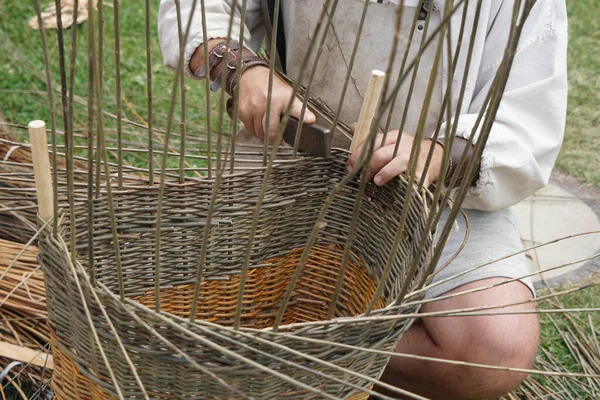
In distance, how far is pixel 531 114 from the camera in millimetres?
1180

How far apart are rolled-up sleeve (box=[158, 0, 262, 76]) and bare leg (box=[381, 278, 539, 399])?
595 millimetres

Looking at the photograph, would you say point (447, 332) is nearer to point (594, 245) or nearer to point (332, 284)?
point (332, 284)

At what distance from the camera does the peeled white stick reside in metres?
0.78

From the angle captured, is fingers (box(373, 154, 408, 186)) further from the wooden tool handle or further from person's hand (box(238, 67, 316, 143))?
person's hand (box(238, 67, 316, 143))

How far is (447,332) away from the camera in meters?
1.17

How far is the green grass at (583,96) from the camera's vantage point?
2.18 metres

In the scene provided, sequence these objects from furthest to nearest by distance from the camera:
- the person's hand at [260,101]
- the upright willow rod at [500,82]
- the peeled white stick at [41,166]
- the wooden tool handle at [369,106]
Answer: the person's hand at [260,101]
the wooden tool handle at [369,106]
the peeled white stick at [41,166]
the upright willow rod at [500,82]

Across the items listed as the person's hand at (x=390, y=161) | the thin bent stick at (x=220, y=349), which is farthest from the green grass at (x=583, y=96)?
the thin bent stick at (x=220, y=349)

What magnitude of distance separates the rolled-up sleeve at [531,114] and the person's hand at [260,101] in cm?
29

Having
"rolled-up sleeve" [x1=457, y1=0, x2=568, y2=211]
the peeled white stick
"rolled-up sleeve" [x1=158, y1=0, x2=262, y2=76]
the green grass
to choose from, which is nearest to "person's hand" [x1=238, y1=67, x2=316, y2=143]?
"rolled-up sleeve" [x1=158, y1=0, x2=262, y2=76]

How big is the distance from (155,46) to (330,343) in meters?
2.06

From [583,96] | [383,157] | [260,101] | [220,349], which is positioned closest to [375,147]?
[383,157]

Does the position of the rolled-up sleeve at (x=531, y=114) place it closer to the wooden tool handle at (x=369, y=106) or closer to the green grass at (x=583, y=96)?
the wooden tool handle at (x=369, y=106)

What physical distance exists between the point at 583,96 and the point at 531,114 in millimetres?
1455
